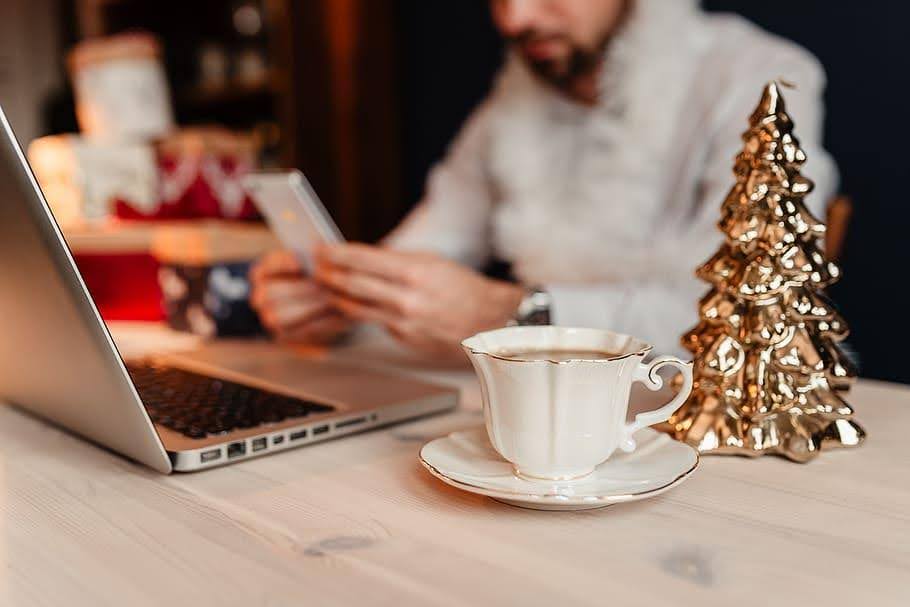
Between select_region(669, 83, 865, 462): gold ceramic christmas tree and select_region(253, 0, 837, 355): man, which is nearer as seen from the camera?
select_region(669, 83, 865, 462): gold ceramic christmas tree

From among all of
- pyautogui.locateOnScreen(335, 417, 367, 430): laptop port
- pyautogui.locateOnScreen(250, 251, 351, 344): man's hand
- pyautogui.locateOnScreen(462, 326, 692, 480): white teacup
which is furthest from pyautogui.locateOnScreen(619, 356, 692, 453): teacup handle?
pyautogui.locateOnScreen(250, 251, 351, 344): man's hand

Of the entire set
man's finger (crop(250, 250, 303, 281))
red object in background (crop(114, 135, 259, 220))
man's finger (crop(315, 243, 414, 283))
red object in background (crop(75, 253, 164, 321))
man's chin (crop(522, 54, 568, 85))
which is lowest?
red object in background (crop(75, 253, 164, 321))

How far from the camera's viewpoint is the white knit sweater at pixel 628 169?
111 centimetres

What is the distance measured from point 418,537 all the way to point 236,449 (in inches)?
7.4

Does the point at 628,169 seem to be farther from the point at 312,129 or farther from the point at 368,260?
the point at 312,129

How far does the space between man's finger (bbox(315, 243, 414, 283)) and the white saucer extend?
0.43 meters

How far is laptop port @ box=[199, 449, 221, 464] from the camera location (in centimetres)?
55

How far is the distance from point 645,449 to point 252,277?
73cm

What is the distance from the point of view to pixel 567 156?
155 cm

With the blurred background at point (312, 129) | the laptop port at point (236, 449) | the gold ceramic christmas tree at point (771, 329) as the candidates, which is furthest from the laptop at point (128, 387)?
the blurred background at point (312, 129)

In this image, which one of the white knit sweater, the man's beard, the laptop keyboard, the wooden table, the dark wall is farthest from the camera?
the man's beard

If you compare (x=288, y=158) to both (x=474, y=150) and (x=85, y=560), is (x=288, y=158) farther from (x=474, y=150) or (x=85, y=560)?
(x=85, y=560)

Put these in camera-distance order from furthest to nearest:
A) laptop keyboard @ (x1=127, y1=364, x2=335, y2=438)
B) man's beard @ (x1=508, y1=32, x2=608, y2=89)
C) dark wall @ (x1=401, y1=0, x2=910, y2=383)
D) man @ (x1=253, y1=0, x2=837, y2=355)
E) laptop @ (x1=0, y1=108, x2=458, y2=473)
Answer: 1. man's beard @ (x1=508, y1=32, x2=608, y2=89)
2. dark wall @ (x1=401, y1=0, x2=910, y2=383)
3. man @ (x1=253, y1=0, x2=837, y2=355)
4. laptop keyboard @ (x1=127, y1=364, x2=335, y2=438)
5. laptop @ (x1=0, y1=108, x2=458, y2=473)

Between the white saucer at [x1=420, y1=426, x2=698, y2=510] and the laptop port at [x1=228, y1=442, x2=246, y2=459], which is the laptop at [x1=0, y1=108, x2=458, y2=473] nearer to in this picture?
the laptop port at [x1=228, y1=442, x2=246, y2=459]
